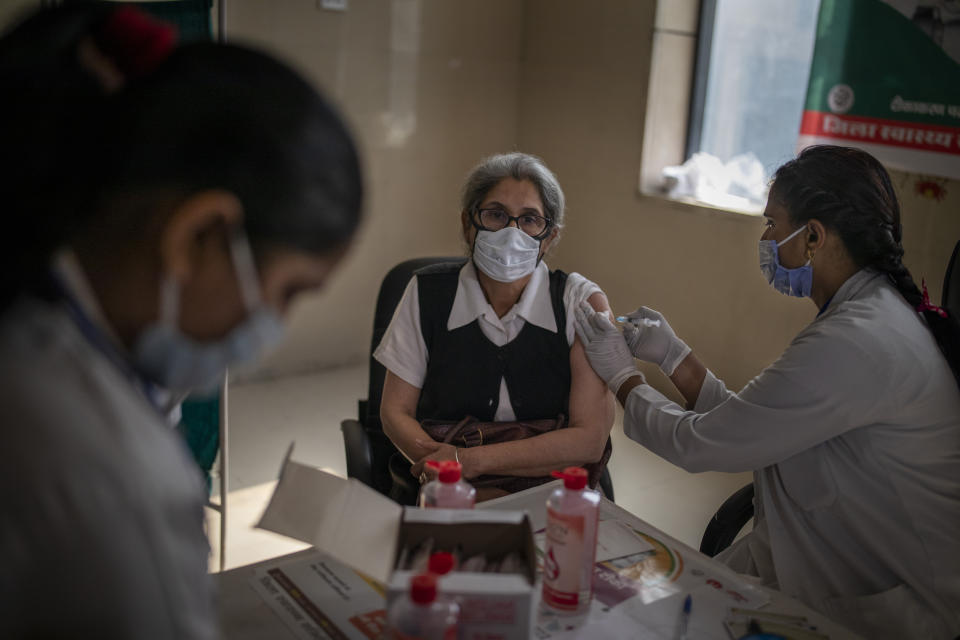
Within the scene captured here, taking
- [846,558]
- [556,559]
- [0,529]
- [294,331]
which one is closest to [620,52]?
[294,331]

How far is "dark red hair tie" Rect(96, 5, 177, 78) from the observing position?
0.72 meters

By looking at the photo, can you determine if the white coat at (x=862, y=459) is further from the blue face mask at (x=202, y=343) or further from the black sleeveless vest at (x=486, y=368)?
the blue face mask at (x=202, y=343)

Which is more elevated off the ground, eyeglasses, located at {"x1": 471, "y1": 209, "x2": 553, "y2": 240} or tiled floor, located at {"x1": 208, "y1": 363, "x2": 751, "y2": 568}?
eyeglasses, located at {"x1": 471, "y1": 209, "x2": 553, "y2": 240}

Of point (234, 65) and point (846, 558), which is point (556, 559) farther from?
point (234, 65)

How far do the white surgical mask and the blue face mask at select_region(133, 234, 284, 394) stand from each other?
3.72 ft

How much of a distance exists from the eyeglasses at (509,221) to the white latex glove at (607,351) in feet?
0.84

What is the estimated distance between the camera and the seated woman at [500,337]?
1.91 meters

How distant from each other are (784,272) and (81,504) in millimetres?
1500

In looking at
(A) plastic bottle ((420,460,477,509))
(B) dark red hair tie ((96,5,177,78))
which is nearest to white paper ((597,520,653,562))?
(A) plastic bottle ((420,460,477,509))

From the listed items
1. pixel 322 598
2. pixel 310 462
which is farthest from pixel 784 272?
pixel 310 462

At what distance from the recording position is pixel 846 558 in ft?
5.02

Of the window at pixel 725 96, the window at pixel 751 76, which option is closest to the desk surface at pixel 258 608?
the window at pixel 725 96

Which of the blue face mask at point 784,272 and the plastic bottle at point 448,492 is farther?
the blue face mask at point 784,272

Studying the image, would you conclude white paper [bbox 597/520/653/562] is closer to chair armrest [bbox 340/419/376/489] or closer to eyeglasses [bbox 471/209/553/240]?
chair armrest [bbox 340/419/376/489]
